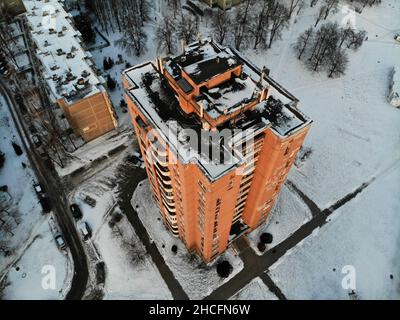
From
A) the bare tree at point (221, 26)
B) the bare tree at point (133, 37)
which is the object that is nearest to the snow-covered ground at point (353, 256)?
the bare tree at point (221, 26)

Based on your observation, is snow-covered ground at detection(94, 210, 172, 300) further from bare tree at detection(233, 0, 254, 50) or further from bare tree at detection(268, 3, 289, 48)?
bare tree at detection(268, 3, 289, 48)

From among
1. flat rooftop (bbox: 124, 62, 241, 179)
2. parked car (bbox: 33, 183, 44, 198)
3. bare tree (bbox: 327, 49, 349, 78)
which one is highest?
flat rooftop (bbox: 124, 62, 241, 179)

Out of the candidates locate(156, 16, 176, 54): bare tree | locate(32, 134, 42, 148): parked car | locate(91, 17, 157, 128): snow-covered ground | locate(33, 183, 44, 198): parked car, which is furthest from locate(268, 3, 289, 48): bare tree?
locate(33, 183, 44, 198): parked car

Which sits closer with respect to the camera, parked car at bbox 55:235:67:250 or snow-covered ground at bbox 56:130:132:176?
parked car at bbox 55:235:67:250

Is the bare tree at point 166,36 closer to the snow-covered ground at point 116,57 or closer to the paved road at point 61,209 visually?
the snow-covered ground at point 116,57

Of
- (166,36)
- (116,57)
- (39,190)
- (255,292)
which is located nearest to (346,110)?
(166,36)
